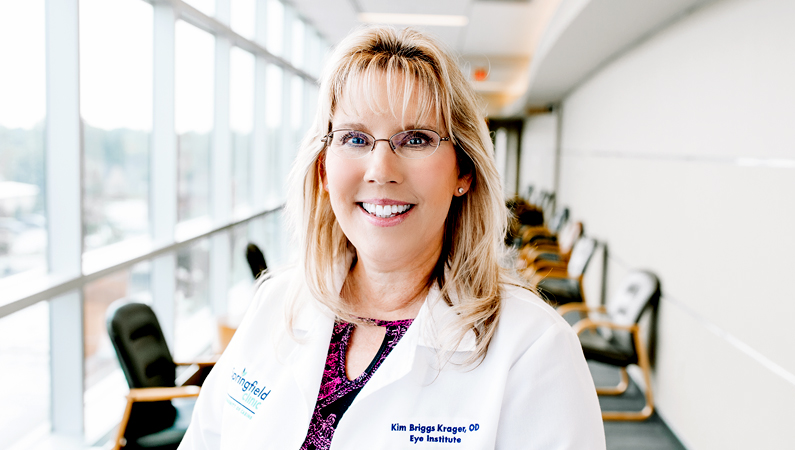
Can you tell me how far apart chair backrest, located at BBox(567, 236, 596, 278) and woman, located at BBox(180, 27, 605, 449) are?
15.6 ft

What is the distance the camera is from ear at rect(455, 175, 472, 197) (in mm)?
1303

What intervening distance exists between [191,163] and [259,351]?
3787mm

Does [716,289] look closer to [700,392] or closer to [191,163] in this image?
[700,392]

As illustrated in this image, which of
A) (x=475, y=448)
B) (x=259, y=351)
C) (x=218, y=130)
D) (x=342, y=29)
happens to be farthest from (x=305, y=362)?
(x=342, y=29)

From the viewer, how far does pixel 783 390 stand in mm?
2525

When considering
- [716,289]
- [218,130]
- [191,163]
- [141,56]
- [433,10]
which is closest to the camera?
[716,289]

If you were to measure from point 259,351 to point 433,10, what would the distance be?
7017 mm

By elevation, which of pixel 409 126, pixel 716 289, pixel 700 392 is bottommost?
pixel 700 392

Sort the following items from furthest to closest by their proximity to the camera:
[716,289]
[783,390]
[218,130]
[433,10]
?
[433,10], [218,130], [716,289], [783,390]

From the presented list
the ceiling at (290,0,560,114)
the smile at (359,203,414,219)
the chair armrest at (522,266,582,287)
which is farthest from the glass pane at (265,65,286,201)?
→ the smile at (359,203,414,219)

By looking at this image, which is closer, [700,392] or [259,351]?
[259,351]

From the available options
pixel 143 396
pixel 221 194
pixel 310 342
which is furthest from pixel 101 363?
pixel 310 342

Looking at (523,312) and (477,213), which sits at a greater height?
(477,213)

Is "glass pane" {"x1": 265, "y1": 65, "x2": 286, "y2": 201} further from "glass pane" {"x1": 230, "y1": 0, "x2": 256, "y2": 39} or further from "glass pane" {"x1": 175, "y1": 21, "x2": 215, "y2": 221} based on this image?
"glass pane" {"x1": 175, "y1": 21, "x2": 215, "y2": 221}
